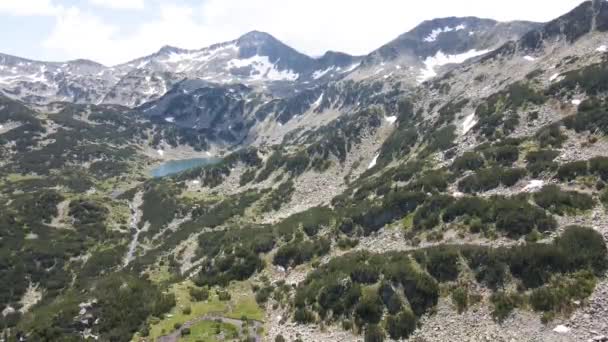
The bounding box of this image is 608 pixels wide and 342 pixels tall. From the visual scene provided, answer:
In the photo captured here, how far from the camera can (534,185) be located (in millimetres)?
56906

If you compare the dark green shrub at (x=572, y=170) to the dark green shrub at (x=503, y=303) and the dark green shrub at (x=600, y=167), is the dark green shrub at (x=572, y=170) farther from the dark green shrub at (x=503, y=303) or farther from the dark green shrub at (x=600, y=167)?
the dark green shrub at (x=503, y=303)

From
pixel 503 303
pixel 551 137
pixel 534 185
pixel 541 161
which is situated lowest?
pixel 503 303

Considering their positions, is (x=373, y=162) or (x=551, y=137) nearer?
(x=551, y=137)

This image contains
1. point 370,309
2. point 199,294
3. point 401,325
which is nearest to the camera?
point 401,325

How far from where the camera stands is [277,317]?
50.7 metres

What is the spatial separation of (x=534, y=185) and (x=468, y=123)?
156ft

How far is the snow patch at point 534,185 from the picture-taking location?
55.8m

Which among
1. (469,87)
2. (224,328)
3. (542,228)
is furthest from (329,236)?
(469,87)

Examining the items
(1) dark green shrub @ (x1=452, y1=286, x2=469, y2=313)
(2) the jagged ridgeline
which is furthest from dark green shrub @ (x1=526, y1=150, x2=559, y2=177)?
(1) dark green shrub @ (x1=452, y1=286, x2=469, y2=313)

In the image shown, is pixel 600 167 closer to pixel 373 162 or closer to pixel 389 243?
pixel 389 243

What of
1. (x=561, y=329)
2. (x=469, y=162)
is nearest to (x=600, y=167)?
(x=469, y=162)

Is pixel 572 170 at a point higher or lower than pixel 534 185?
higher

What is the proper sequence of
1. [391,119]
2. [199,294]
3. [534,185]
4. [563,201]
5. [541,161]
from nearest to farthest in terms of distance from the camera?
[563,201] → [534,185] → [199,294] → [541,161] → [391,119]

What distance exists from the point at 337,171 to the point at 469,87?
46.7 m
